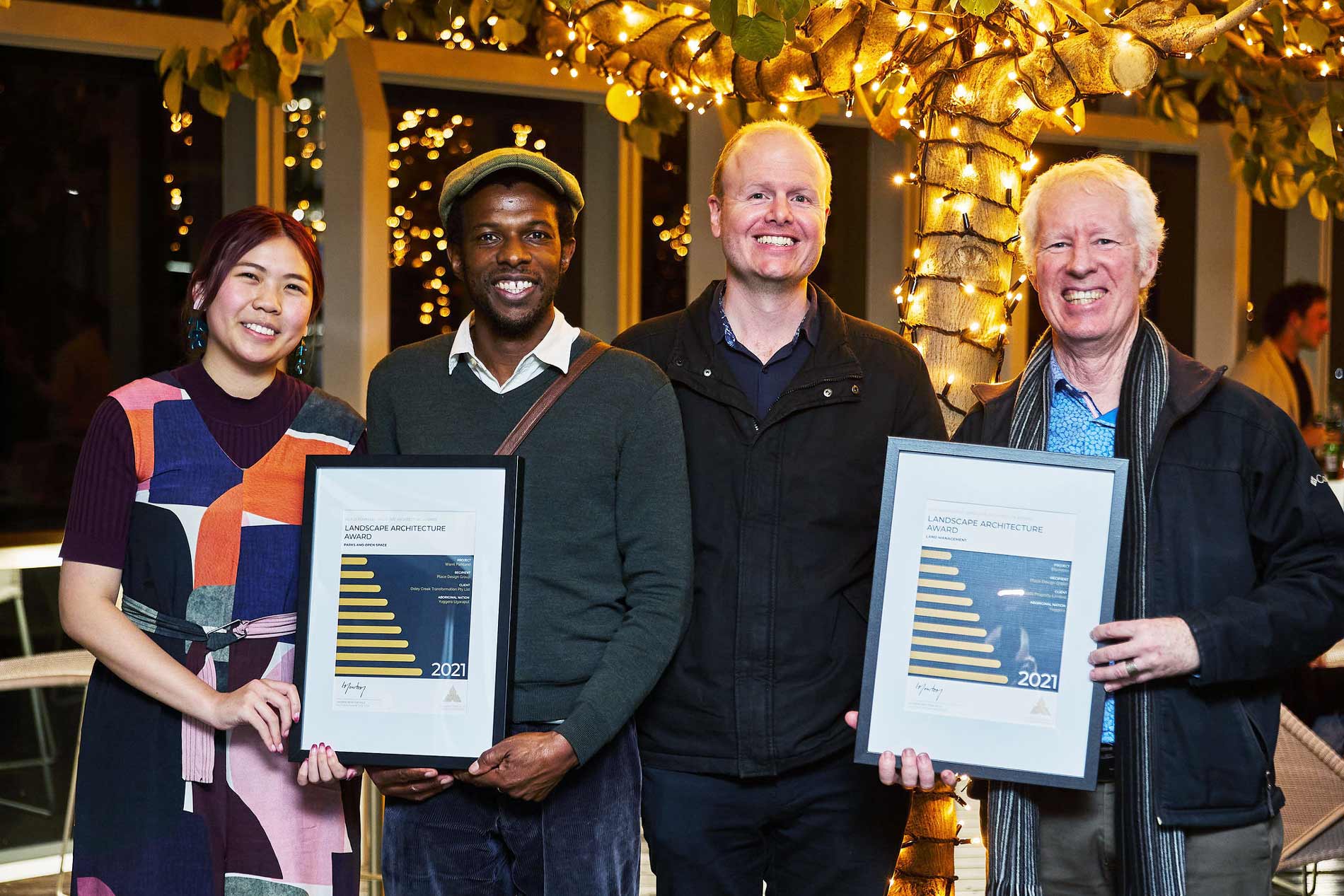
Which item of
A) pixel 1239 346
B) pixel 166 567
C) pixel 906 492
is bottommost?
pixel 166 567

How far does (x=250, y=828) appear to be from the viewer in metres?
2.15

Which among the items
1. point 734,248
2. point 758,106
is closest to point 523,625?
point 734,248

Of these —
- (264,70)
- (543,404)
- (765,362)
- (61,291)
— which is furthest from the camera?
(61,291)

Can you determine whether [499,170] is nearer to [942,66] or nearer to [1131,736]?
[942,66]

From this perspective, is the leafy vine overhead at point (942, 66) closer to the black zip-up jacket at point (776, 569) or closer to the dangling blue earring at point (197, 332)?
the black zip-up jacket at point (776, 569)

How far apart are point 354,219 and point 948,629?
11.8ft

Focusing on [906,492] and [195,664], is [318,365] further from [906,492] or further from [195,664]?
[906,492]

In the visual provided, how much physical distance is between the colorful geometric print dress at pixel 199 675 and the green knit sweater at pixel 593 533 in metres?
0.30

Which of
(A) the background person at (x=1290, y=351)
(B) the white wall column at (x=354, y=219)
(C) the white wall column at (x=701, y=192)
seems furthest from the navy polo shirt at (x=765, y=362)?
(A) the background person at (x=1290, y=351)

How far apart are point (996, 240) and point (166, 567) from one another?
5.57 ft

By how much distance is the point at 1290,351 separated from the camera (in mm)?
6059

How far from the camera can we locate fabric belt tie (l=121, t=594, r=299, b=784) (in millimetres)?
2104

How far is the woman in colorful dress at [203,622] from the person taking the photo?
2.07 meters

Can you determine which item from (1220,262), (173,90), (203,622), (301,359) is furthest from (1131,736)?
(1220,262)
